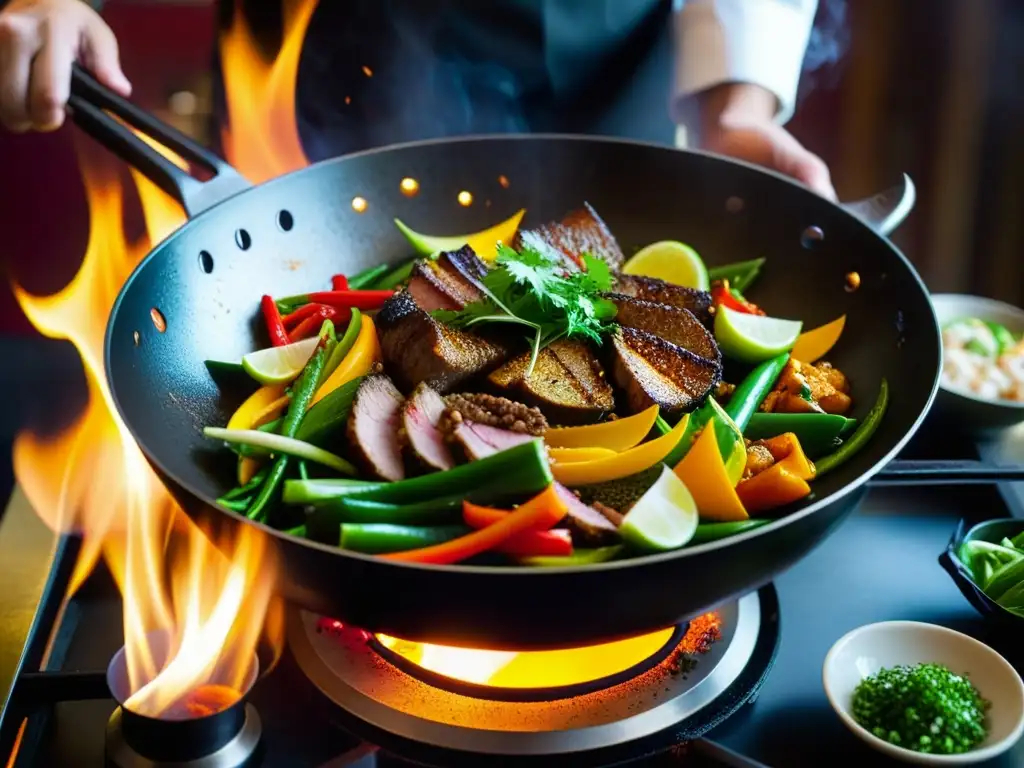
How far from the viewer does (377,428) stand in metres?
1.68

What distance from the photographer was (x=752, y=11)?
8.83ft

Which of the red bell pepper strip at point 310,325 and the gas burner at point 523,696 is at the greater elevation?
the red bell pepper strip at point 310,325

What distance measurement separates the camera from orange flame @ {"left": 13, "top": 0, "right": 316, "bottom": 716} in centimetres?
158

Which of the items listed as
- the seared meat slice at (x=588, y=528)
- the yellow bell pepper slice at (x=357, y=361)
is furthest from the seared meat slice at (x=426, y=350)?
the seared meat slice at (x=588, y=528)

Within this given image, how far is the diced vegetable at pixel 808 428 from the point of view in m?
1.83

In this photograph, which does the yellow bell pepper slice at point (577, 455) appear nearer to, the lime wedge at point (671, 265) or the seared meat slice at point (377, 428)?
the seared meat slice at point (377, 428)

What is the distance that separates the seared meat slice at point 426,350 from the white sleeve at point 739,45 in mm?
1184

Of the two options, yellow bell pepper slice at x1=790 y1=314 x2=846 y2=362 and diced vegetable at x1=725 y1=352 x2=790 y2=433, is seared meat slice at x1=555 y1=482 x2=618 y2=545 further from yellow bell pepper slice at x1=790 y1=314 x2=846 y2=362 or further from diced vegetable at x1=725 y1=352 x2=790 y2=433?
yellow bell pepper slice at x1=790 y1=314 x2=846 y2=362

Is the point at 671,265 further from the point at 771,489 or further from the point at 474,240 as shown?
the point at 771,489

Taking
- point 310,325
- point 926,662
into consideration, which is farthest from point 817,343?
point 310,325

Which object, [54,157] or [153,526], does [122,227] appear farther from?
[153,526]

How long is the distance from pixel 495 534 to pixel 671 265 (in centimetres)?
100

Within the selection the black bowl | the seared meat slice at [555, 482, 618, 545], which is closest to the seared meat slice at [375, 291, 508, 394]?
the seared meat slice at [555, 482, 618, 545]

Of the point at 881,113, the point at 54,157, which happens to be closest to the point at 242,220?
the point at 54,157
